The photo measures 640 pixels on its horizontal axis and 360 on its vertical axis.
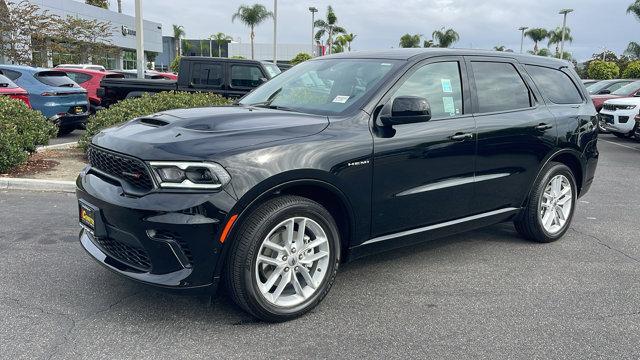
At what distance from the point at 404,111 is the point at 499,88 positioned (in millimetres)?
1471

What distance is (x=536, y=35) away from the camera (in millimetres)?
66500

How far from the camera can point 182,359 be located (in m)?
3.10

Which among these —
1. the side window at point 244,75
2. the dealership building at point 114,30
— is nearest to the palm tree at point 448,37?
the dealership building at point 114,30

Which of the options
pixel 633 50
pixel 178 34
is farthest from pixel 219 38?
pixel 633 50

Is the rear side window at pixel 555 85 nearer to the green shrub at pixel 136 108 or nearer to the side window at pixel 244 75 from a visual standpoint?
the green shrub at pixel 136 108

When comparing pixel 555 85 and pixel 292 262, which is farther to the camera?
pixel 555 85

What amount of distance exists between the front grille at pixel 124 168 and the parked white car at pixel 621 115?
13874mm

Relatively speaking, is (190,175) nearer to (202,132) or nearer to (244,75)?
(202,132)

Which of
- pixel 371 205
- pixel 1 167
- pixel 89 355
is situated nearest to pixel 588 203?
pixel 371 205

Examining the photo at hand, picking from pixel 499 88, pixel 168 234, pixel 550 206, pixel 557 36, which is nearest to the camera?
pixel 168 234

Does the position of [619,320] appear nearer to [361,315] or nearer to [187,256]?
[361,315]

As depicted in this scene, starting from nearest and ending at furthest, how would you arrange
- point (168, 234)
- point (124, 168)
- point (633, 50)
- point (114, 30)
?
point (168, 234)
point (124, 168)
point (633, 50)
point (114, 30)

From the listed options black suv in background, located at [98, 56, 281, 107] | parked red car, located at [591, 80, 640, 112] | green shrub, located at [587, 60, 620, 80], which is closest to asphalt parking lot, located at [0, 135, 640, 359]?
black suv in background, located at [98, 56, 281, 107]

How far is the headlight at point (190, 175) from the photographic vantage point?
316 centimetres
